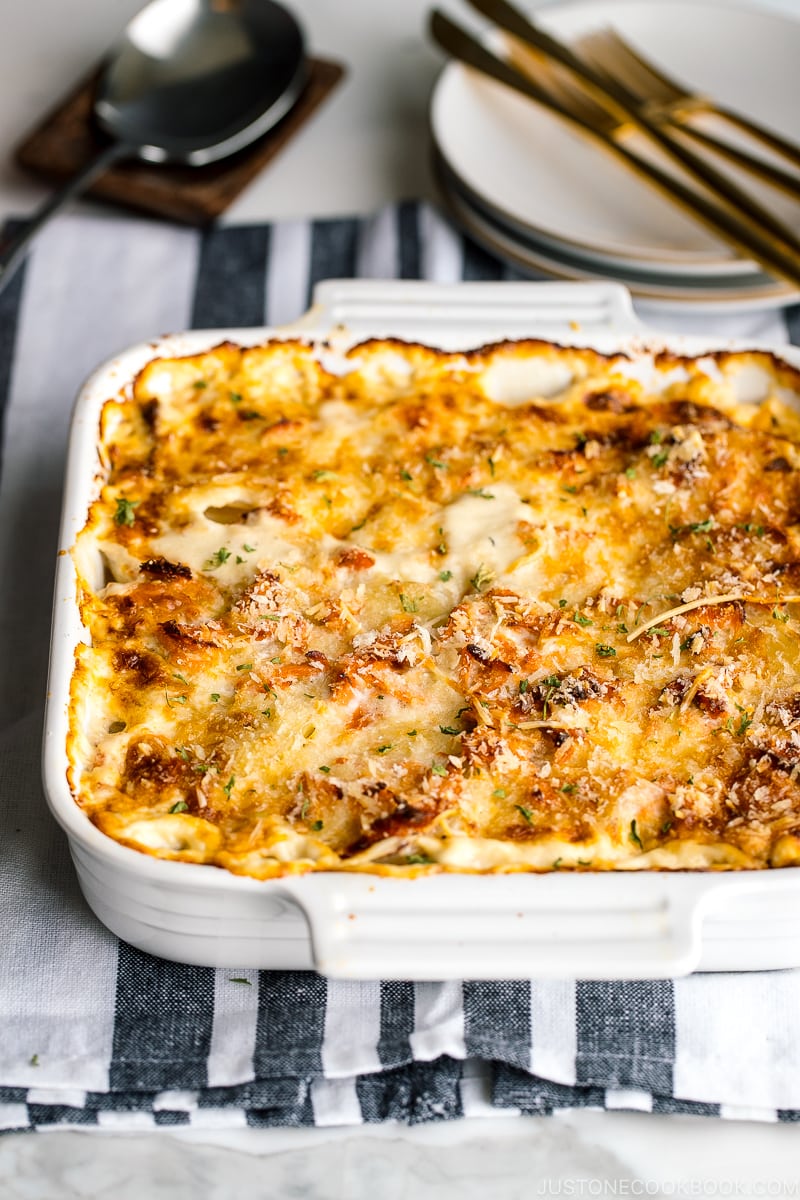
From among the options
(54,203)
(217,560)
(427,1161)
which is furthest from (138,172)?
(427,1161)

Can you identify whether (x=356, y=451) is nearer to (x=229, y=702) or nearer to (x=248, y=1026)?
(x=229, y=702)

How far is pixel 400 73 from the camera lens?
4.12m

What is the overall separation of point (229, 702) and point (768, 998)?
99 centimetres

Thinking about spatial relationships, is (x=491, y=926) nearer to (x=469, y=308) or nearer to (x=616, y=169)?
(x=469, y=308)

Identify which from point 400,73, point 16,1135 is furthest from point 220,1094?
point 400,73

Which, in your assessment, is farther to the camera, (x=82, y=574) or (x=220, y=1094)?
(x=82, y=574)

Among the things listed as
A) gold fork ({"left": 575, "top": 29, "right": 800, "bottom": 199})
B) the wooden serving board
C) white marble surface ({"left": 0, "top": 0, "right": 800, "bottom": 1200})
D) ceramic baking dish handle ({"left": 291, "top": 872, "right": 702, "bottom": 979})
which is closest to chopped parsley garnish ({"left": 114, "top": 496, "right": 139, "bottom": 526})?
ceramic baking dish handle ({"left": 291, "top": 872, "right": 702, "bottom": 979})

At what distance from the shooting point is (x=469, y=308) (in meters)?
2.78

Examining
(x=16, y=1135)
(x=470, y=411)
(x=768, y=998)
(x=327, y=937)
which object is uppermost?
(x=470, y=411)

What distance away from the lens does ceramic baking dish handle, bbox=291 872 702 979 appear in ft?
6.15

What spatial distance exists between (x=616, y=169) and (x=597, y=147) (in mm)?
85

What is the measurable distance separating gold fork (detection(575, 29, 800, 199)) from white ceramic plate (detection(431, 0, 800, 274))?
0.33 ft

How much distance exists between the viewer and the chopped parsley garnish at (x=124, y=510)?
2475 millimetres

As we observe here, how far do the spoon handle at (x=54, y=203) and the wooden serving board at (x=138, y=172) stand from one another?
0.16 ft
